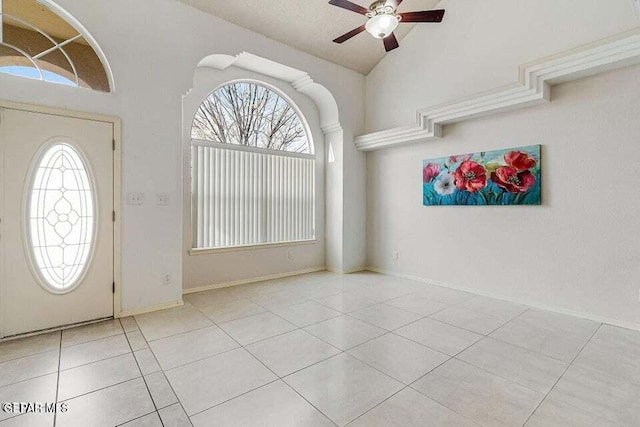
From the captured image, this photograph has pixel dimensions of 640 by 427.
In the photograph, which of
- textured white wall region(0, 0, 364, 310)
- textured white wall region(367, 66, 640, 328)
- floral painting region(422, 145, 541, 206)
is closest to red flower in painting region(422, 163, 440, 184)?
floral painting region(422, 145, 541, 206)

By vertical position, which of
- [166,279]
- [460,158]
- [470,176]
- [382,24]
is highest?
[382,24]

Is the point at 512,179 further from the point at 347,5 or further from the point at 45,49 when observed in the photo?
the point at 45,49

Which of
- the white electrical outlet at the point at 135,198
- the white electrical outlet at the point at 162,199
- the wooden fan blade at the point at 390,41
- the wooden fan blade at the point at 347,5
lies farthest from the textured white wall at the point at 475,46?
the white electrical outlet at the point at 135,198

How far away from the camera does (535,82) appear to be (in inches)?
138

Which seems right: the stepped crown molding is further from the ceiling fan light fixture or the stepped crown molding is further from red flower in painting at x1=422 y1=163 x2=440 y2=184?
the ceiling fan light fixture

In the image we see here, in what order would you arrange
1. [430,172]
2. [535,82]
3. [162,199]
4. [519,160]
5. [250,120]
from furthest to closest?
[250,120] < [430,172] < [519,160] < [162,199] < [535,82]

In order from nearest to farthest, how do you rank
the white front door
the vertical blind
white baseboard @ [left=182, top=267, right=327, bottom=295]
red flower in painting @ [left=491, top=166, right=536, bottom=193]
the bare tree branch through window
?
the white front door → red flower in painting @ [left=491, top=166, right=536, bottom=193] → white baseboard @ [left=182, top=267, right=327, bottom=295] → the vertical blind → the bare tree branch through window

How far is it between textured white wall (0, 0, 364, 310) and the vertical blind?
2.30 ft

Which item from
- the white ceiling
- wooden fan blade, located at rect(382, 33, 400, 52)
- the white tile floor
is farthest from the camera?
the white ceiling

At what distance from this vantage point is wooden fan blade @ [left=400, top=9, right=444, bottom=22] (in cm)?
321

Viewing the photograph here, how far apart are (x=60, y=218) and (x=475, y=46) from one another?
18.6ft

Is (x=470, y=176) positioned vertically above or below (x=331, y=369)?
above

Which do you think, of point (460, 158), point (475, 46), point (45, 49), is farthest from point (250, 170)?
point (475, 46)

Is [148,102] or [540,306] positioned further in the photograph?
[540,306]
